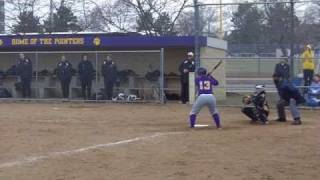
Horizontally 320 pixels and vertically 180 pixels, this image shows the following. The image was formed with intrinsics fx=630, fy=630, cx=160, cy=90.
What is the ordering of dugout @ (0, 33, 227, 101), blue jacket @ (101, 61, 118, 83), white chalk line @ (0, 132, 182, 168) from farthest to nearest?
1. dugout @ (0, 33, 227, 101)
2. blue jacket @ (101, 61, 118, 83)
3. white chalk line @ (0, 132, 182, 168)

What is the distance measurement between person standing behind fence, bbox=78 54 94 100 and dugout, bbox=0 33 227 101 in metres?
0.34

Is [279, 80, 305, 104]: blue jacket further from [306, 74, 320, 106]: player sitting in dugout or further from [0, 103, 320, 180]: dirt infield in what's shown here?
[306, 74, 320, 106]: player sitting in dugout

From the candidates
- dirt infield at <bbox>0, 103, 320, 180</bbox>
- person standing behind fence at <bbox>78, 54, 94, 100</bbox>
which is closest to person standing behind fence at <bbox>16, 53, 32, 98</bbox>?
person standing behind fence at <bbox>78, 54, 94, 100</bbox>

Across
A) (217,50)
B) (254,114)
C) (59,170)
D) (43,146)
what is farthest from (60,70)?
(59,170)

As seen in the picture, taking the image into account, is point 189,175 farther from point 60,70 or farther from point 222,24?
point 60,70

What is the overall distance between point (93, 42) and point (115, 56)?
1.64 metres

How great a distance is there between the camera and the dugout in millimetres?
25812

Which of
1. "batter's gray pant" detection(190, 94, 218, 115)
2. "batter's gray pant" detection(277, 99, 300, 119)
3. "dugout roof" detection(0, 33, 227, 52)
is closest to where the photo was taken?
"batter's gray pant" detection(190, 94, 218, 115)

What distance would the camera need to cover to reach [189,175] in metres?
8.91

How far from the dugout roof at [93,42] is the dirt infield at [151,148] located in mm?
6962

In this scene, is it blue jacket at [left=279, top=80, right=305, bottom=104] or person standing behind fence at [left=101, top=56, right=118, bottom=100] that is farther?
person standing behind fence at [left=101, top=56, right=118, bottom=100]

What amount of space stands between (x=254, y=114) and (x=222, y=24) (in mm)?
8200

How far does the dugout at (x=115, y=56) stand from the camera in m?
25.8

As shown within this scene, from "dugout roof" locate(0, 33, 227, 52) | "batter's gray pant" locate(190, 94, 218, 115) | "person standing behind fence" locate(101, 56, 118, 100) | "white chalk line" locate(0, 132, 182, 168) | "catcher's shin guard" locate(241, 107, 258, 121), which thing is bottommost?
"white chalk line" locate(0, 132, 182, 168)
